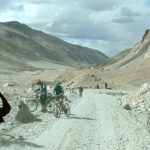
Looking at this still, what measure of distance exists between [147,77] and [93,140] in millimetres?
85331

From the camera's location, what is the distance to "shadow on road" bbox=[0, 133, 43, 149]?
596 inches

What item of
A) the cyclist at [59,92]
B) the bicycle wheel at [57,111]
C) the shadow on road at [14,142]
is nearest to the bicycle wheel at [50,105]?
the cyclist at [59,92]

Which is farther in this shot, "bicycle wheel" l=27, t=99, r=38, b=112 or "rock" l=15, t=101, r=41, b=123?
"bicycle wheel" l=27, t=99, r=38, b=112

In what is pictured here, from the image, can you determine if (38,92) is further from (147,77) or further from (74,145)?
(147,77)

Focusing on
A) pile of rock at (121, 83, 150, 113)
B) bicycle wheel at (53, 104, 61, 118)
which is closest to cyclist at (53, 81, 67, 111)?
bicycle wheel at (53, 104, 61, 118)

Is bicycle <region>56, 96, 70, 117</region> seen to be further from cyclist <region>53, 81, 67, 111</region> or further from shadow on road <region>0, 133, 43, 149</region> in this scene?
shadow on road <region>0, 133, 43, 149</region>

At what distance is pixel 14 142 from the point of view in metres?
15.8

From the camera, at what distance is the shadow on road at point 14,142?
15148mm

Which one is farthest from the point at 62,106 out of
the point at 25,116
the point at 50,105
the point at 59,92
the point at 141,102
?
the point at 141,102

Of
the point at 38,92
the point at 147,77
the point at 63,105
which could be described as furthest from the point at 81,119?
the point at 147,77

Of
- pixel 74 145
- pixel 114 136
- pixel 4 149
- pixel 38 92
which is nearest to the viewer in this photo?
pixel 4 149

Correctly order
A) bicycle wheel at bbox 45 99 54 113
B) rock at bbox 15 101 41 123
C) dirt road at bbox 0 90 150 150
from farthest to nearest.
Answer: bicycle wheel at bbox 45 99 54 113, rock at bbox 15 101 41 123, dirt road at bbox 0 90 150 150

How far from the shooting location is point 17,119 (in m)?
23.3

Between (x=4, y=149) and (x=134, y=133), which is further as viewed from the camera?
(x=134, y=133)
